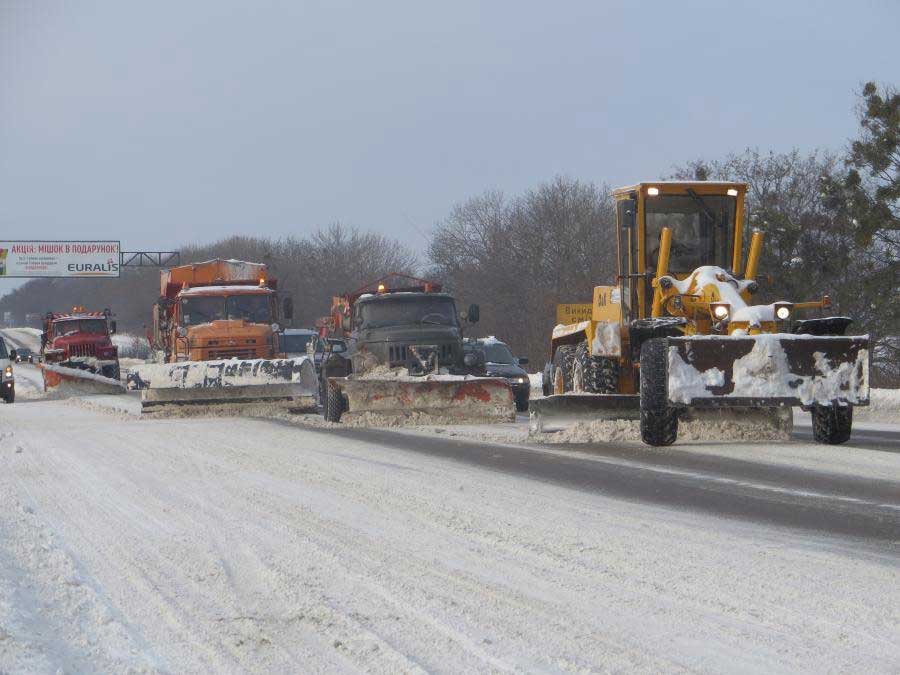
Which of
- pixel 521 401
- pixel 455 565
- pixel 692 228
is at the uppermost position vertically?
pixel 692 228

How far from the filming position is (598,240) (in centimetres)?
5278

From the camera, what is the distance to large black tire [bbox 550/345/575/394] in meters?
13.5

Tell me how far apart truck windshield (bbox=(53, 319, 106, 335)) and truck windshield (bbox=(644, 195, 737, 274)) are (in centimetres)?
2306

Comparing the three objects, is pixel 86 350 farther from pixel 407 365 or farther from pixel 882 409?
pixel 882 409

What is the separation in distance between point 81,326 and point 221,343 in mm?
13336

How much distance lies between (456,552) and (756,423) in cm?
720

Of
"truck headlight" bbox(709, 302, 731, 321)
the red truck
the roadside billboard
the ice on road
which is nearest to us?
the ice on road

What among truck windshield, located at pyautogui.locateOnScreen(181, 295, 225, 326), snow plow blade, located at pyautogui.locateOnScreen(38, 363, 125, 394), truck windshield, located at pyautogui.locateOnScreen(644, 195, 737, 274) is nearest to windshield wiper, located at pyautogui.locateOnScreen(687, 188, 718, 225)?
truck windshield, located at pyautogui.locateOnScreen(644, 195, 737, 274)

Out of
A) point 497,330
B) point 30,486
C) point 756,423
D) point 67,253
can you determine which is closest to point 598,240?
point 497,330

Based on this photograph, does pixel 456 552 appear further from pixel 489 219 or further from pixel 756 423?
pixel 489 219

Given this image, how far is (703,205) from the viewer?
13.1 metres

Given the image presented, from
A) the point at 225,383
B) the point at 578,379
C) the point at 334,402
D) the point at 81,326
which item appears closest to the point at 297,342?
the point at 81,326

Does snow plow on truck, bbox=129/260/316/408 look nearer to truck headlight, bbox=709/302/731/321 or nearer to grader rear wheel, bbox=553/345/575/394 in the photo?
grader rear wheel, bbox=553/345/575/394

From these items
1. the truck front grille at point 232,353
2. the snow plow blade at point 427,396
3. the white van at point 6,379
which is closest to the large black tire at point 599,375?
the snow plow blade at point 427,396
